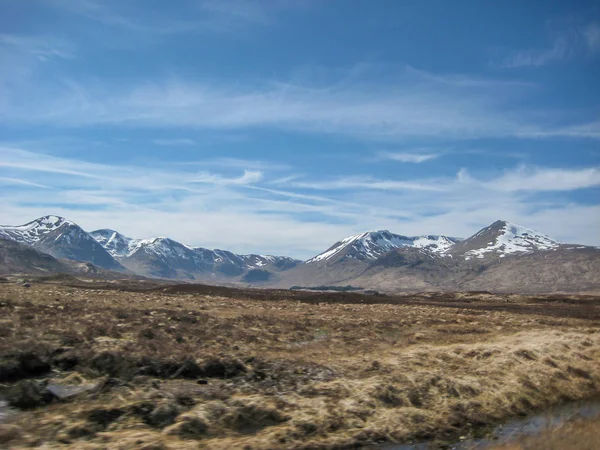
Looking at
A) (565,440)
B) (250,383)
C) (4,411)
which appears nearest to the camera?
(565,440)

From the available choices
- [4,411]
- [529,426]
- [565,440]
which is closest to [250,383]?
[4,411]

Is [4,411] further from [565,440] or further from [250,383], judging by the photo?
[565,440]

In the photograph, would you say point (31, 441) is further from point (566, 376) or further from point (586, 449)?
point (566, 376)

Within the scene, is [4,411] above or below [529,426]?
above

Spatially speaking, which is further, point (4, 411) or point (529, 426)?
point (529, 426)

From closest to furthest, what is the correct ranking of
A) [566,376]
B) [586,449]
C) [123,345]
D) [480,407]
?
[586,449], [480,407], [123,345], [566,376]

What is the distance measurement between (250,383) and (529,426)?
405 inches

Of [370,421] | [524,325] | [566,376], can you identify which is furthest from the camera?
[524,325]

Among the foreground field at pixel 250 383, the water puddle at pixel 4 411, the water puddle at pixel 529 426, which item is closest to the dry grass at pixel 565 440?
the water puddle at pixel 529 426

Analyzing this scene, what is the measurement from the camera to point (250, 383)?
1839 cm

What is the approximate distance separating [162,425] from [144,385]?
330 centimetres

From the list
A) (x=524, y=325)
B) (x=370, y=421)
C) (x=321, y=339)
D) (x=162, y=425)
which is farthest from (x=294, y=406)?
(x=524, y=325)

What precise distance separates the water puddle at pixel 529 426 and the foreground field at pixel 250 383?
1.78ft

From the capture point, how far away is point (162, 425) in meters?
13.9
